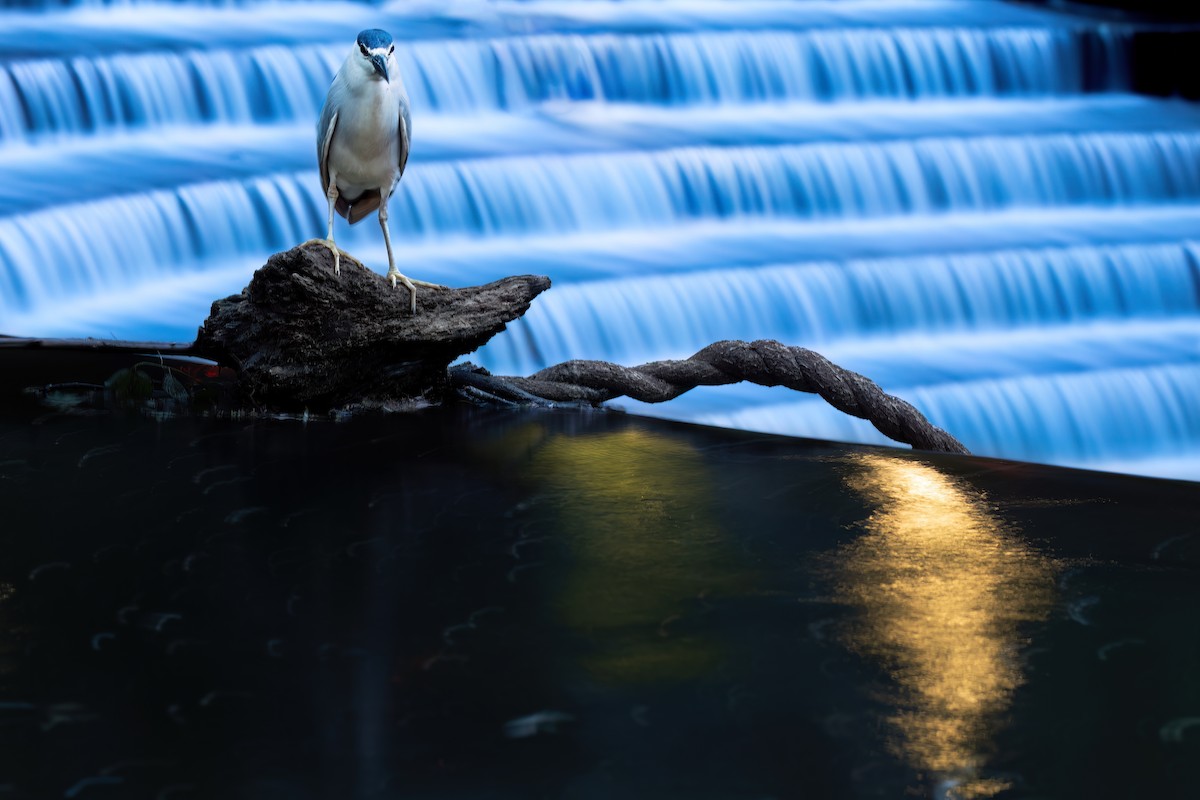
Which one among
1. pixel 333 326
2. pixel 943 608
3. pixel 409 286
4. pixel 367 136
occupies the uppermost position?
pixel 367 136

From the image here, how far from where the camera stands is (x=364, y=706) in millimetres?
2320

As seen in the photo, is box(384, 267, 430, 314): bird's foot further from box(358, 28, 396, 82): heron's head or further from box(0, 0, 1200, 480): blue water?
box(0, 0, 1200, 480): blue water

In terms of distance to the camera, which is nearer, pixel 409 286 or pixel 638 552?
pixel 638 552

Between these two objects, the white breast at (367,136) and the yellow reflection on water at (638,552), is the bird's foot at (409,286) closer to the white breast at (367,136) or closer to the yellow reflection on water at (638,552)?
the white breast at (367,136)

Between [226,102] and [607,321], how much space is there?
3.30 m

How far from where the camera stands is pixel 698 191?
9359mm

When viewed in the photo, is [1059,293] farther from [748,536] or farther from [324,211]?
[748,536]

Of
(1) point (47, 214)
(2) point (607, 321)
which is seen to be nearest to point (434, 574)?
(2) point (607, 321)

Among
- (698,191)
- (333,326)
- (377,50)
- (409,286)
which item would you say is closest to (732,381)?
(409,286)

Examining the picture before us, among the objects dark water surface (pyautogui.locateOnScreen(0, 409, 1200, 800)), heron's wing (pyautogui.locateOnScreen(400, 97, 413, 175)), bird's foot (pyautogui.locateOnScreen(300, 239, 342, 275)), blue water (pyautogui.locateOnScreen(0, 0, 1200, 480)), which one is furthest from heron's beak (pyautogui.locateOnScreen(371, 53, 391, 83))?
blue water (pyautogui.locateOnScreen(0, 0, 1200, 480))

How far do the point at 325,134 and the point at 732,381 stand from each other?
4.47 ft

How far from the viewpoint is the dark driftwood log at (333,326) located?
4.02 meters

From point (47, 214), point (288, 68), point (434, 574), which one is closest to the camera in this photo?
point (434, 574)

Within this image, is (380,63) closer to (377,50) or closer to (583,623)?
A: (377,50)
